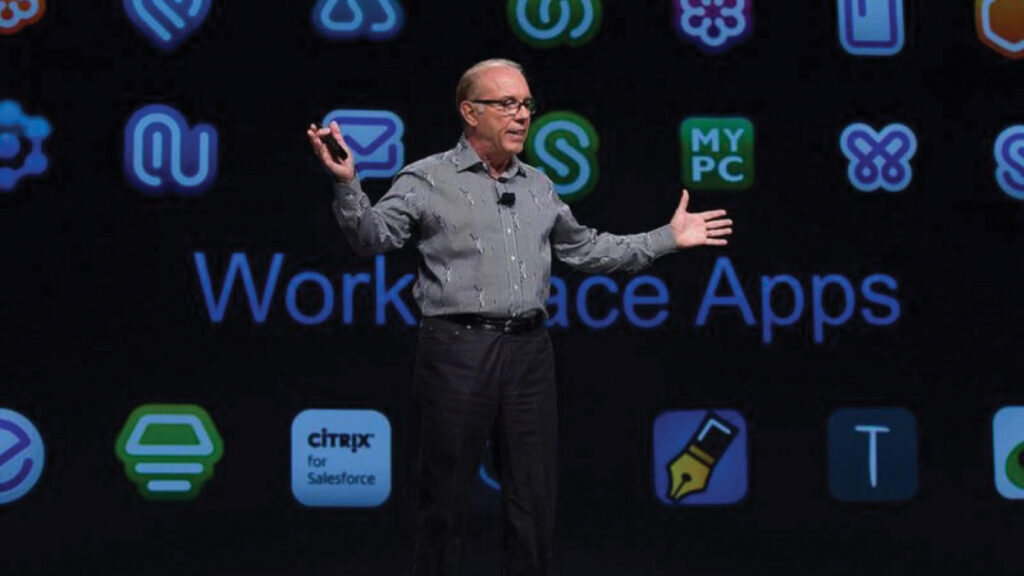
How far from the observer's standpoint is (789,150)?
432cm

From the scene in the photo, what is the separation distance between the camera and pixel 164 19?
4.11 m

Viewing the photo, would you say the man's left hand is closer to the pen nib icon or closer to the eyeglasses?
the eyeglasses

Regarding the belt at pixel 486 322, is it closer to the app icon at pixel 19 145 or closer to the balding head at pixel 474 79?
the balding head at pixel 474 79

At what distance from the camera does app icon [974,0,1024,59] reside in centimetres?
441

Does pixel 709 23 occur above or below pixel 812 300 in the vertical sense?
above

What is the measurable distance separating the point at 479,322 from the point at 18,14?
6.38ft

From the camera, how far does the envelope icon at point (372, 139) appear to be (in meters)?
4.14

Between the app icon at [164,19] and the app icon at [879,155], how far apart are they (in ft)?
6.67

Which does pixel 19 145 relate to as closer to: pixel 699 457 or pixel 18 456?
pixel 18 456

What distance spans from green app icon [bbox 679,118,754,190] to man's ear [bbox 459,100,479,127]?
132 centimetres

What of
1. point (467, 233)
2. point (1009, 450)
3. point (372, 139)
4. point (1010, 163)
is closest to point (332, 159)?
point (467, 233)

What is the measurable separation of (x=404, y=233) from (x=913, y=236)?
199cm

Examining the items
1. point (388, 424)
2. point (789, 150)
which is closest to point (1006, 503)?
point (789, 150)

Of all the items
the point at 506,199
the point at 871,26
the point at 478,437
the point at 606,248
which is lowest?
the point at 478,437
